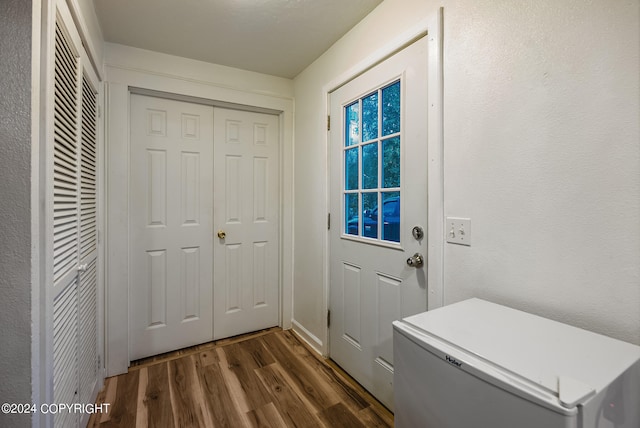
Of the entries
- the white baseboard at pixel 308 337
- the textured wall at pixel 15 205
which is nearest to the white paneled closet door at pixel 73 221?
the textured wall at pixel 15 205

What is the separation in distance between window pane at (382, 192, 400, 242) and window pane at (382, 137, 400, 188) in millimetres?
67

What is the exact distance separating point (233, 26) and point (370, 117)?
1039mm

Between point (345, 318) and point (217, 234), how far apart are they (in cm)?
125

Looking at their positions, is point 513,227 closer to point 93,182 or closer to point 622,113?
point 622,113

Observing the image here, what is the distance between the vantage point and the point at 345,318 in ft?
6.34

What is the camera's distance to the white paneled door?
6.95 ft

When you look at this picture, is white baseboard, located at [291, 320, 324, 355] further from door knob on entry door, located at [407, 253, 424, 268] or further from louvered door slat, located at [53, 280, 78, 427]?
louvered door slat, located at [53, 280, 78, 427]

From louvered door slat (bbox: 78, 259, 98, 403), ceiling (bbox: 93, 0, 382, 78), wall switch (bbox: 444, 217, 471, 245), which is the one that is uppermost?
ceiling (bbox: 93, 0, 382, 78)

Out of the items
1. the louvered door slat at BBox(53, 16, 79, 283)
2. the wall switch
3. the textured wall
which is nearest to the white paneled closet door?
the louvered door slat at BBox(53, 16, 79, 283)

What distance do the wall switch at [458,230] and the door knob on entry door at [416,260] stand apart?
18cm

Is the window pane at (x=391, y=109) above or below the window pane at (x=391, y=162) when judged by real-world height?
above

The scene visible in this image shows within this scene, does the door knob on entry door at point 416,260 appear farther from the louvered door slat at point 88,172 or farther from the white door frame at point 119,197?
the white door frame at point 119,197

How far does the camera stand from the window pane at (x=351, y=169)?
1.84m

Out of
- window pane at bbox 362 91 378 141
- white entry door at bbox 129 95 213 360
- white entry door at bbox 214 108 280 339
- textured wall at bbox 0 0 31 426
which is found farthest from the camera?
white entry door at bbox 214 108 280 339
